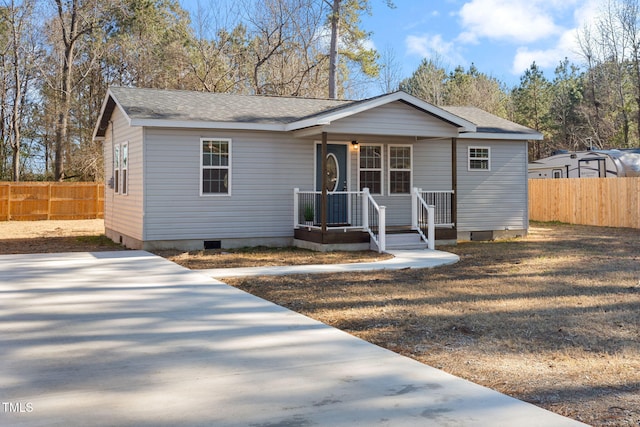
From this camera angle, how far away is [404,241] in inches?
504

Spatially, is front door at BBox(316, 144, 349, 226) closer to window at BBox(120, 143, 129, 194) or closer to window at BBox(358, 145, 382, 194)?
window at BBox(358, 145, 382, 194)

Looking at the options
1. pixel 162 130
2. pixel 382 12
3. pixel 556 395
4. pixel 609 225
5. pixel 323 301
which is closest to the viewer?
pixel 556 395

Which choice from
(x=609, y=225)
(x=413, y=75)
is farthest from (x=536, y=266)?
(x=413, y=75)

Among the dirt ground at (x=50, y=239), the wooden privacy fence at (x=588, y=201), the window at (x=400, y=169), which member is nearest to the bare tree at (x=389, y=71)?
the wooden privacy fence at (x=588, y=201)

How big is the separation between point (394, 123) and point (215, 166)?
4.06m

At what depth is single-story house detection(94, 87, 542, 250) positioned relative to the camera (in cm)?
1247

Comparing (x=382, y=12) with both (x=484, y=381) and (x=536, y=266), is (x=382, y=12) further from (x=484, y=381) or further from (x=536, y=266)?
(x=484, y=381)

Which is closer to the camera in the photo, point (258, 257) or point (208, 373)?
point (208, 373)

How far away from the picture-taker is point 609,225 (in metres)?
20.1

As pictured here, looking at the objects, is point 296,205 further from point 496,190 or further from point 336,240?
point 496,190

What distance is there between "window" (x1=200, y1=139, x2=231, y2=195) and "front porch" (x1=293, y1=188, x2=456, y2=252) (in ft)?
5.38

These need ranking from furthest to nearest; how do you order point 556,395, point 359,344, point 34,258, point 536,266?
point 34,258 < point 536,266 < point 359,344 < point 556,395

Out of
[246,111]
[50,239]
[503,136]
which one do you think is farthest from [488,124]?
[50,239]

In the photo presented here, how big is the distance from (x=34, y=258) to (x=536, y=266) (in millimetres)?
9328
